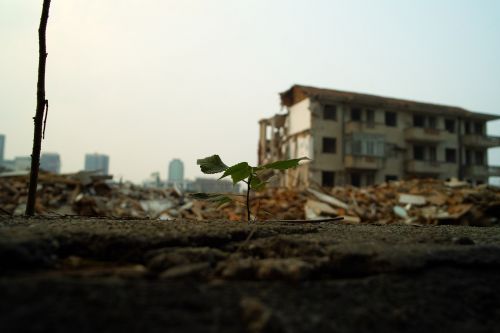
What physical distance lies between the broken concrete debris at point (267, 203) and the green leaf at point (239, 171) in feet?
19.6

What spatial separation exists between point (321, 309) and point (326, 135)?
22301 mm

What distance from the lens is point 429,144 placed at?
25.3 metres

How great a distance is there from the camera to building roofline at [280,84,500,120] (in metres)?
22.1

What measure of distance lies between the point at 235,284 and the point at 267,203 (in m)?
8.83

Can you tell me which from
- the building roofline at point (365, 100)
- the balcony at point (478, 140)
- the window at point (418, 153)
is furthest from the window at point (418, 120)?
the balcony at point (478, 140)

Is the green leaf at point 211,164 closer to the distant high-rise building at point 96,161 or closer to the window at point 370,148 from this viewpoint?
the window at point 370,148

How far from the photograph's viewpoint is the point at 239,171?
154 centimetres

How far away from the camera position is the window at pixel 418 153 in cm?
2523

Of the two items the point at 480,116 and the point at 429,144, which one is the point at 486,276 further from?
the point at 480,116

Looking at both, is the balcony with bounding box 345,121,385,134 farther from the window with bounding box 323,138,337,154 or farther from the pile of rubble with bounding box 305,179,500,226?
the pile of rubble with bounding box 305,179,500,226

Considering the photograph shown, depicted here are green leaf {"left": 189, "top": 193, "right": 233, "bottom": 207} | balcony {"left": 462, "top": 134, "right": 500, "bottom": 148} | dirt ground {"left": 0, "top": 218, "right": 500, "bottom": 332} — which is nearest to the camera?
dirt ground {"left": 0, "top": 218, "right": 500, "bottom": 332}

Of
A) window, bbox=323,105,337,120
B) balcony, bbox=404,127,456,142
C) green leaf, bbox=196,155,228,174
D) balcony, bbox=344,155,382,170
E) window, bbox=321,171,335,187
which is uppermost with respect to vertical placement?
window, bbox=323,105,337,120

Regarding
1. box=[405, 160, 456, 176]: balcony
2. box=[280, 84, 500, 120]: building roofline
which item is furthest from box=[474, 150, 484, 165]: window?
box=[405, 160, 456, 176]: balcony

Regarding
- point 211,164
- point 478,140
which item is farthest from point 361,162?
point 211,164
